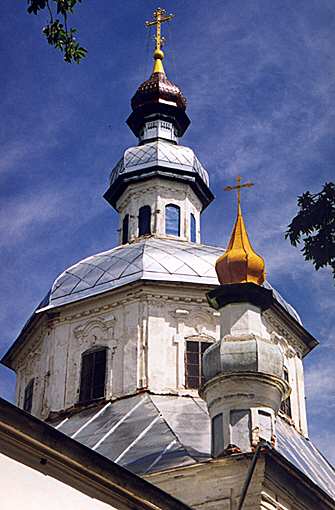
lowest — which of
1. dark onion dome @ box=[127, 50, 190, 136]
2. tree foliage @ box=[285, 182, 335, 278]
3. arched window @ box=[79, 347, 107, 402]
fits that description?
tree foliage @ box=[285, 182, 335, 278]

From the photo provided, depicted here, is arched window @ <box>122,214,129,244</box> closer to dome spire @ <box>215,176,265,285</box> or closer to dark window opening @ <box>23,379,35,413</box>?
dark window opening @ <box>23,379,35,413</box>

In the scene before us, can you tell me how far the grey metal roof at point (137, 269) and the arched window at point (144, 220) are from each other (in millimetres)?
1313

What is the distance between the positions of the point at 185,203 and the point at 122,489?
1155cm

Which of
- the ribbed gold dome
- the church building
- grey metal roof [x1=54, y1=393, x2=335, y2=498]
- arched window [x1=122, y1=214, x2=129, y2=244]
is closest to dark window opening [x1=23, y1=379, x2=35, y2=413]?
the church building

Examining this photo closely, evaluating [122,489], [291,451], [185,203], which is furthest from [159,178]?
[122,489]

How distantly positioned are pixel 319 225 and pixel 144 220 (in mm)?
13433

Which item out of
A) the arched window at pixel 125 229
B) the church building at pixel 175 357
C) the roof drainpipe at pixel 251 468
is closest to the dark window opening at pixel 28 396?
the church building at pixel 175 357

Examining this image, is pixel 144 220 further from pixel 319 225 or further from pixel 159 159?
pixel 319 225

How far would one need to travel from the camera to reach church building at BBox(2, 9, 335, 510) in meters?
13.9

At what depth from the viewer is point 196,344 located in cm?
1794

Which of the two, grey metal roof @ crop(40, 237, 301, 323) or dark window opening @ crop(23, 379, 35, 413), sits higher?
grey metal roof @ crop(40, 237, 301, 323)

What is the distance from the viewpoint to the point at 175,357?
1769cm

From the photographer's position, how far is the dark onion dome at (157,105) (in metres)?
23.8

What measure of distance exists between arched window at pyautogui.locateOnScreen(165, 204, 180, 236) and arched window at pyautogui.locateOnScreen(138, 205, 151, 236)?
14.5 inches
